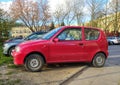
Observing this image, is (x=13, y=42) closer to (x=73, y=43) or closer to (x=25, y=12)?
(x=73, y=43)

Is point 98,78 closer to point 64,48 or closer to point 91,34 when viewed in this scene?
point 64,48

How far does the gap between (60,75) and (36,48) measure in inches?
57.2

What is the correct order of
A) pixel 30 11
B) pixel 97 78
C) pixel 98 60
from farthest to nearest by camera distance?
pixel 30 11 → pixel 98 60 → pixel 97 78

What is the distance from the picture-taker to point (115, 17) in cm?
7288

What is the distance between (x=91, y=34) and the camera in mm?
12117

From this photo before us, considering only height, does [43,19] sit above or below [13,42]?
above

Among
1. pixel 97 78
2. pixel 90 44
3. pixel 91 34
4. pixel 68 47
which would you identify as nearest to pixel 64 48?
pixel 68 47

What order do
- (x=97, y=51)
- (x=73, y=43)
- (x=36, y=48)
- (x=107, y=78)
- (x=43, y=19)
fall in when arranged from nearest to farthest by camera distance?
(x=107, y=78) → (x=36, y=48) → (x=73, y=43) → (x=97, y=51) → (x=43, y=19)

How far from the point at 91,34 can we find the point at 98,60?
3.96ft

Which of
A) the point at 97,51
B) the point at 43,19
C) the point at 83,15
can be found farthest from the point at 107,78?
the point at 83,15

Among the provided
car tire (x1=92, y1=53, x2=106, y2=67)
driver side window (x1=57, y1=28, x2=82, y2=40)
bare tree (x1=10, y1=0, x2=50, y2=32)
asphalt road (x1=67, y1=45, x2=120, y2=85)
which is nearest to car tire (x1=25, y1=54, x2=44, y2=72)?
driver side window (x1=57, y1=28, x2=82, y2=40)

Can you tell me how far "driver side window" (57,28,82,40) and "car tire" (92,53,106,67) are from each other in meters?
1.29

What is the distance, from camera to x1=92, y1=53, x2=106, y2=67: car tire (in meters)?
12.3

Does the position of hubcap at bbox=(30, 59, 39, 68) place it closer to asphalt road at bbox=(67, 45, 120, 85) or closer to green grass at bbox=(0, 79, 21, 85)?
asphalt road at bbox=(67, 45, 120, 85)
